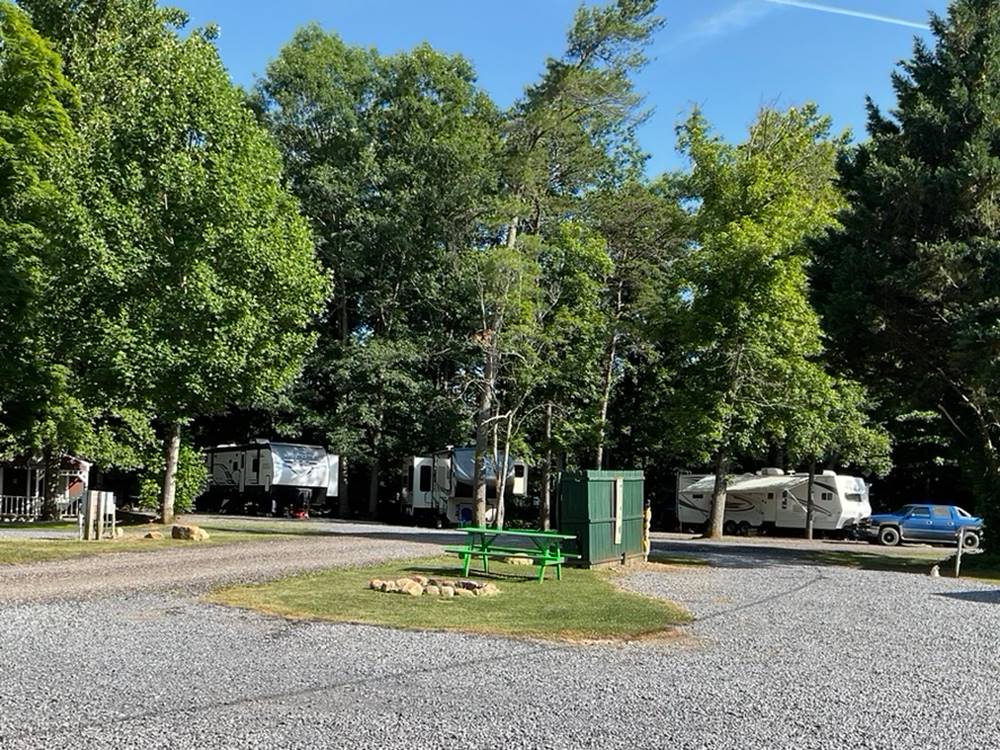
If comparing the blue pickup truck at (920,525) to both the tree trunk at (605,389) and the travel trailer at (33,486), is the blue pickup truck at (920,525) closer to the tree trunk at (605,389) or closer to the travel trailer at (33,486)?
the tree trunk at (605,389)

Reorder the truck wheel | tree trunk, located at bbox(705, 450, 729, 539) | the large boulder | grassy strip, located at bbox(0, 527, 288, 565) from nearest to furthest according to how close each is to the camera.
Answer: grassy strip, located at bbox(0, 527, 288, 565) → the large boulder → the truck wheel → tree trunk, located at bbox(705, 450, 729, 539)

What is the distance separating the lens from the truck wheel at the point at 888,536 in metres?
31.8

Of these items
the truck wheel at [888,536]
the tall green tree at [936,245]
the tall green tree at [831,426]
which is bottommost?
the truck wheel at [888,536]

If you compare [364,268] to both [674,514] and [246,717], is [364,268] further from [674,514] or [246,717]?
[246,717]

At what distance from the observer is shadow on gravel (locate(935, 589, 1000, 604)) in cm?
1369

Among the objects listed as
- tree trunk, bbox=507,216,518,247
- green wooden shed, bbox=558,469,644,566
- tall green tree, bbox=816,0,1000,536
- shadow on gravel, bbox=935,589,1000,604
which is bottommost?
shadow on gravel, bbox=935,589,1000,604

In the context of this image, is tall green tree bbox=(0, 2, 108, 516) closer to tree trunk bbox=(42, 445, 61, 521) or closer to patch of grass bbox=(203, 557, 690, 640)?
tree trunk bbox=(42, 445, 61, 521)

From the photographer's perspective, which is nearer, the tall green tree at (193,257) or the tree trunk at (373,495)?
the tall green tree at (193,257)

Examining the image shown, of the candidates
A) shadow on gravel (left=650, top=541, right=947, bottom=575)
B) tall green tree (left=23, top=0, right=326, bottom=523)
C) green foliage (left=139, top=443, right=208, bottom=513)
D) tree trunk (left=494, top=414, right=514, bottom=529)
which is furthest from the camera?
tree trunk (left=494, top=414, right=514, bottom=529)

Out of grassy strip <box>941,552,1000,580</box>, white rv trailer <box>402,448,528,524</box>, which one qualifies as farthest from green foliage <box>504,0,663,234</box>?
grassy strip <box>941,552,1000,580</box>

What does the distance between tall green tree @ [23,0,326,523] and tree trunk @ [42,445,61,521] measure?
5.49 meters

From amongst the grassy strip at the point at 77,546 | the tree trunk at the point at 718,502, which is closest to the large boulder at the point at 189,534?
the grassy strip at the point at 77,546

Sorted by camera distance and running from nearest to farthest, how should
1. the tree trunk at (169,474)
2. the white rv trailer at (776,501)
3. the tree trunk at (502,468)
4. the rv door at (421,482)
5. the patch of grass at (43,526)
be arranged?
the patch of grass at (43,526), the tree trunk at (169,474), the tree trunk at (502,468), the white rv trailer at (776,501), the rv door at (421,482)

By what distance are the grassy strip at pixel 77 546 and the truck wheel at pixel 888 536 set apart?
2035 centimetres
